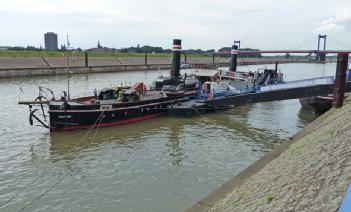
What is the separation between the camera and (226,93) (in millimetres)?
30312

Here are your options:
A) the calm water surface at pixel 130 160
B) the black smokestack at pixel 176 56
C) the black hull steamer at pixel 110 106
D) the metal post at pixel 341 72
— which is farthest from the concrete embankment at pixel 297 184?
the black smokestack at pixel 176 56

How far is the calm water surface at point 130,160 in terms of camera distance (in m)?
12.7

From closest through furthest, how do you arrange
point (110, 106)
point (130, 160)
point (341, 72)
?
point (130, 160) → point (341, 72) → point (110, 106)

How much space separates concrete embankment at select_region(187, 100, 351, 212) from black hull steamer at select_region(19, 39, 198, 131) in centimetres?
1322

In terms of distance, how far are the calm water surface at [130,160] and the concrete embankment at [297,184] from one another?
2346mm

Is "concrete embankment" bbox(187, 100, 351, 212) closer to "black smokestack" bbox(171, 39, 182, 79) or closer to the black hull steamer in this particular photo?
the black hull steamer

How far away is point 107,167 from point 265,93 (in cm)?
1542

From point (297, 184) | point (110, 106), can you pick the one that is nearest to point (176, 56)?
point (110, 106)

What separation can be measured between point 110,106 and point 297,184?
1688 cm

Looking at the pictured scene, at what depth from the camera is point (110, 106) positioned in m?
23.6

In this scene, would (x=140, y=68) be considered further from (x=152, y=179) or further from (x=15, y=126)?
(x=152, y=179)

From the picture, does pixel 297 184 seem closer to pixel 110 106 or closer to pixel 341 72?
pixel 341 72

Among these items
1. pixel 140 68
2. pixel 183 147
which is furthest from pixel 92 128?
pixel 140 68

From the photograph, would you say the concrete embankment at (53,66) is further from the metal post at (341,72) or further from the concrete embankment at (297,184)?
the concrete embankment at (297,184)
